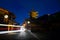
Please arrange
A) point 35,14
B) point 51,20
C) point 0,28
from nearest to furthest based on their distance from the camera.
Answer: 1. point 0,28
2. point 51,20
3. point 35,14

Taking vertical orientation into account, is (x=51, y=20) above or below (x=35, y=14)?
below

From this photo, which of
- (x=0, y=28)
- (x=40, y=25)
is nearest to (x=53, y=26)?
(x=40, y=25)

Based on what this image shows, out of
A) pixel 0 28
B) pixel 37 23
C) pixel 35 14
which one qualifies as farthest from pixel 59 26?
pixel 35 14

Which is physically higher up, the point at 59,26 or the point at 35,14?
the point at 35,14

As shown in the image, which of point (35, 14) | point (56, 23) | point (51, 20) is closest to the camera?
point (56, 23)

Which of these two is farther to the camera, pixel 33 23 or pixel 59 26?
pixel 33 23

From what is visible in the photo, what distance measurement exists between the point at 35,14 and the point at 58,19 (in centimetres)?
3368

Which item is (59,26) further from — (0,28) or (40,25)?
(0,28)

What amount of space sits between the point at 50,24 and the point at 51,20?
1.78m

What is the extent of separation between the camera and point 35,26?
41062 mm

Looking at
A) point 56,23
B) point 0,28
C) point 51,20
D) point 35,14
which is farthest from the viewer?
point 35,14

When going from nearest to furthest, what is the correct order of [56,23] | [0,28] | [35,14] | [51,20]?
[0,28]
[56,23]
[51,20]
[35,14]

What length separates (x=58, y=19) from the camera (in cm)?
3906

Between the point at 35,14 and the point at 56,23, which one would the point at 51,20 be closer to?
the point at 56,23
